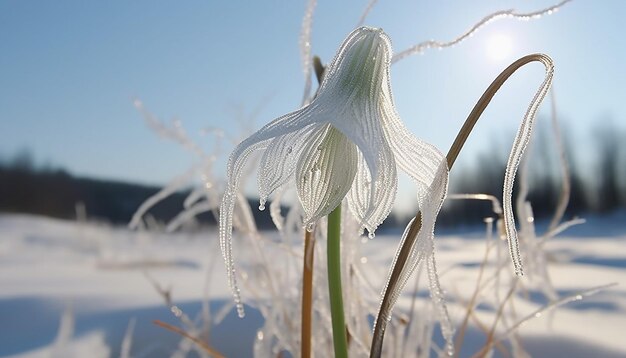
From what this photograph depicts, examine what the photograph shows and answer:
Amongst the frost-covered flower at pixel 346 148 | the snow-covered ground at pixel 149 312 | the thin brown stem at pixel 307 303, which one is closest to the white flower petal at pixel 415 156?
the frost-covered flower at pixel 346 148

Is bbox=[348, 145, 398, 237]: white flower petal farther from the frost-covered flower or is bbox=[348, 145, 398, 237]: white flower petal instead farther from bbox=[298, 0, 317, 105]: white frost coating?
bbox=[298, 0, 317, 105]: white frost coating

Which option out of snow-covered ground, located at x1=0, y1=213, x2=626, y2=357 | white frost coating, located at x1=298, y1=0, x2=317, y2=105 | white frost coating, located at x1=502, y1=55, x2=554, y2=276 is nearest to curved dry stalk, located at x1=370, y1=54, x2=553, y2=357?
white frost coating, located at x1=502, y1=55, x2=554, y2=276

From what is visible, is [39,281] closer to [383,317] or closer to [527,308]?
[527,308]

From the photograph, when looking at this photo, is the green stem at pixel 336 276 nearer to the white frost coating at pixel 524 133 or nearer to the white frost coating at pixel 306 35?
the white frost coating at pixel 524 133

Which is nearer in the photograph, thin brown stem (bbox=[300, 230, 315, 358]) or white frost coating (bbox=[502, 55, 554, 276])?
white frost coating (bbox=[502, 55, 554, 276])

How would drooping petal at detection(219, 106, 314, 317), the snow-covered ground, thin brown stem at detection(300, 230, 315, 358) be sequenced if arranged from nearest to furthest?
drooping petal at detection(219, 106, 314, 317) < thin brown stem at detection(300, 230, 315, 358) < the snow-covered ground

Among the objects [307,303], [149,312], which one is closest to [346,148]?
[307,303]

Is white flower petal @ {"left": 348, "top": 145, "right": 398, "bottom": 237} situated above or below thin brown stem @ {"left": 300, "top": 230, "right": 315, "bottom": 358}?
above
